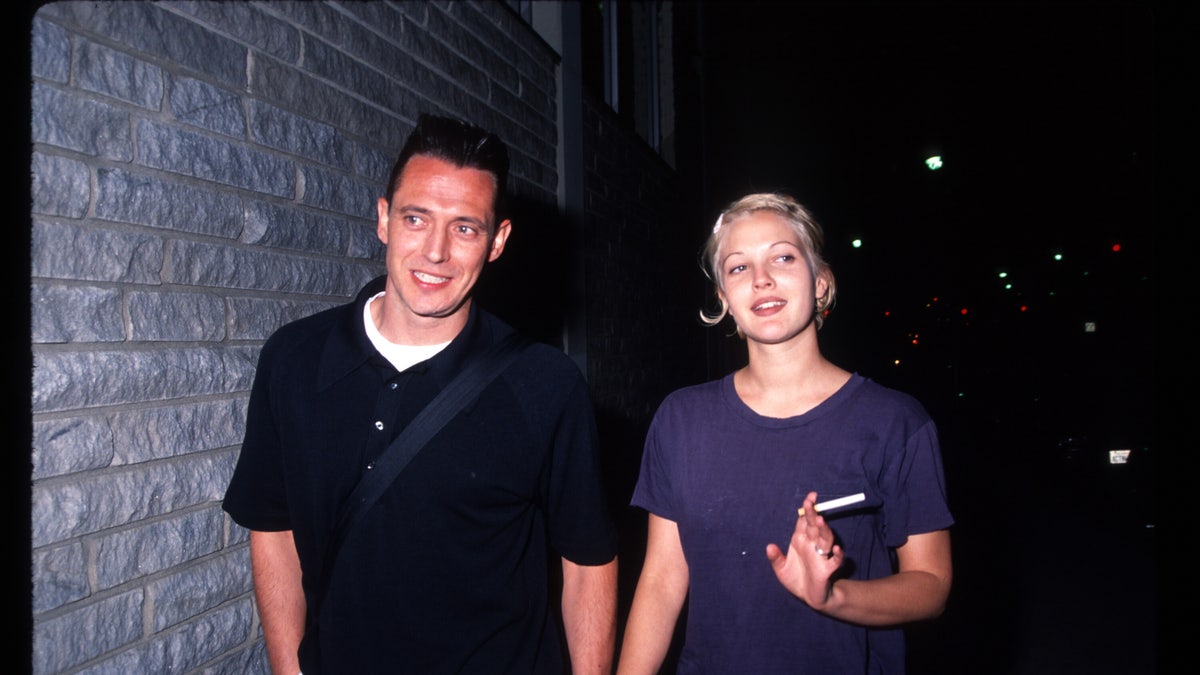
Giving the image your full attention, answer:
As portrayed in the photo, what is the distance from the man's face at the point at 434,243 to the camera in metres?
1.87

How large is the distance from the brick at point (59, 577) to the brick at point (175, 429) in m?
0.23

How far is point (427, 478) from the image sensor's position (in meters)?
1.77

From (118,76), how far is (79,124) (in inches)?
7.1

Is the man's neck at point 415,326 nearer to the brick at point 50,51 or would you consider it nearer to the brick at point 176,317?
the brick at point 176,317

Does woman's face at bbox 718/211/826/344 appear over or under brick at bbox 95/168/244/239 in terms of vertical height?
under

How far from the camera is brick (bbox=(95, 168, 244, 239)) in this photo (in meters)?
1.71

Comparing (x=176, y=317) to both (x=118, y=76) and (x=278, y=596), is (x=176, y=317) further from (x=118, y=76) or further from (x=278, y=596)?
(x=278, y=596)

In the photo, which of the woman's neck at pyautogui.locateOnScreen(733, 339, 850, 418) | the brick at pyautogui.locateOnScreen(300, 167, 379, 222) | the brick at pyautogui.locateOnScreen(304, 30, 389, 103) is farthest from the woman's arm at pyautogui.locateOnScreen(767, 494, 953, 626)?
the brick at pyautogui.locateOnScreen(304, 30, 389, 103)

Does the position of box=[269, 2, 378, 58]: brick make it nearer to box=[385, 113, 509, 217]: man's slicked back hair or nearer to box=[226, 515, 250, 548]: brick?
box=[385, 113, 509, 217]: man's slicked back hair

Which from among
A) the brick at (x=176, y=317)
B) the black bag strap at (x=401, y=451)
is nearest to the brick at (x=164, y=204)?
the brick at (x=176, y=317)

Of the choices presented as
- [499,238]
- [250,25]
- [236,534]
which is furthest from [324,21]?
[236,534]

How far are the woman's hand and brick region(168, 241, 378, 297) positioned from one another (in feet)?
5.57
